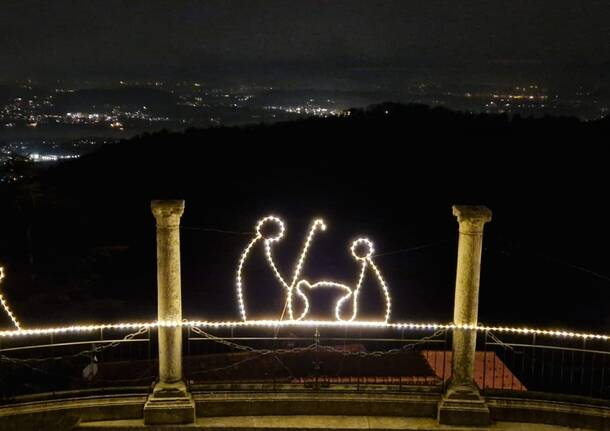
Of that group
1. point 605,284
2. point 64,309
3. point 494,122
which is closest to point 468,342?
point 64,309

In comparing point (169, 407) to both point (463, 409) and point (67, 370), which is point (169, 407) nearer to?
point (463, 409)

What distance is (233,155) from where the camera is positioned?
46.0 m

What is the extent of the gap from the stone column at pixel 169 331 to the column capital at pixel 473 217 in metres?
2.88

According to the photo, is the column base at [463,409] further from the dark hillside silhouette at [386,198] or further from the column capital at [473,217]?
the dark hillside silhouette at [386,198]

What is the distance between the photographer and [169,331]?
6.52 meters

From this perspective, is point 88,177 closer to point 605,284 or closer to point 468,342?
point 605,284

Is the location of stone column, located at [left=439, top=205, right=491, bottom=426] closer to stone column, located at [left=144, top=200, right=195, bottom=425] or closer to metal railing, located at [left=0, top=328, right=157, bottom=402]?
stone column, located at [left=144, top=200, right=195, bottom=425]

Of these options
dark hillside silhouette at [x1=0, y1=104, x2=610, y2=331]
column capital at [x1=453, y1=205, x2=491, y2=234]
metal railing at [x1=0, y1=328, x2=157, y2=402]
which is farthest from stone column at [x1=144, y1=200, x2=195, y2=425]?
dark hillside silhouette at [x1=0, y1=104, x2=610, y2=331]

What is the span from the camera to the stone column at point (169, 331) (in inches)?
252

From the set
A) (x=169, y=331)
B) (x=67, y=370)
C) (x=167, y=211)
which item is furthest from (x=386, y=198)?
(x=167, y=211)

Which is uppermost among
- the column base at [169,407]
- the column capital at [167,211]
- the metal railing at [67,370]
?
the column capital at [167,211]

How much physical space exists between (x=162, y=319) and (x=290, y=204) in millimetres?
36129

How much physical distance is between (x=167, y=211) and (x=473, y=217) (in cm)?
312

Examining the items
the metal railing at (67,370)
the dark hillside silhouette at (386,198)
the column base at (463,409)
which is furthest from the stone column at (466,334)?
the dark hillside silhouette at (386,198)
